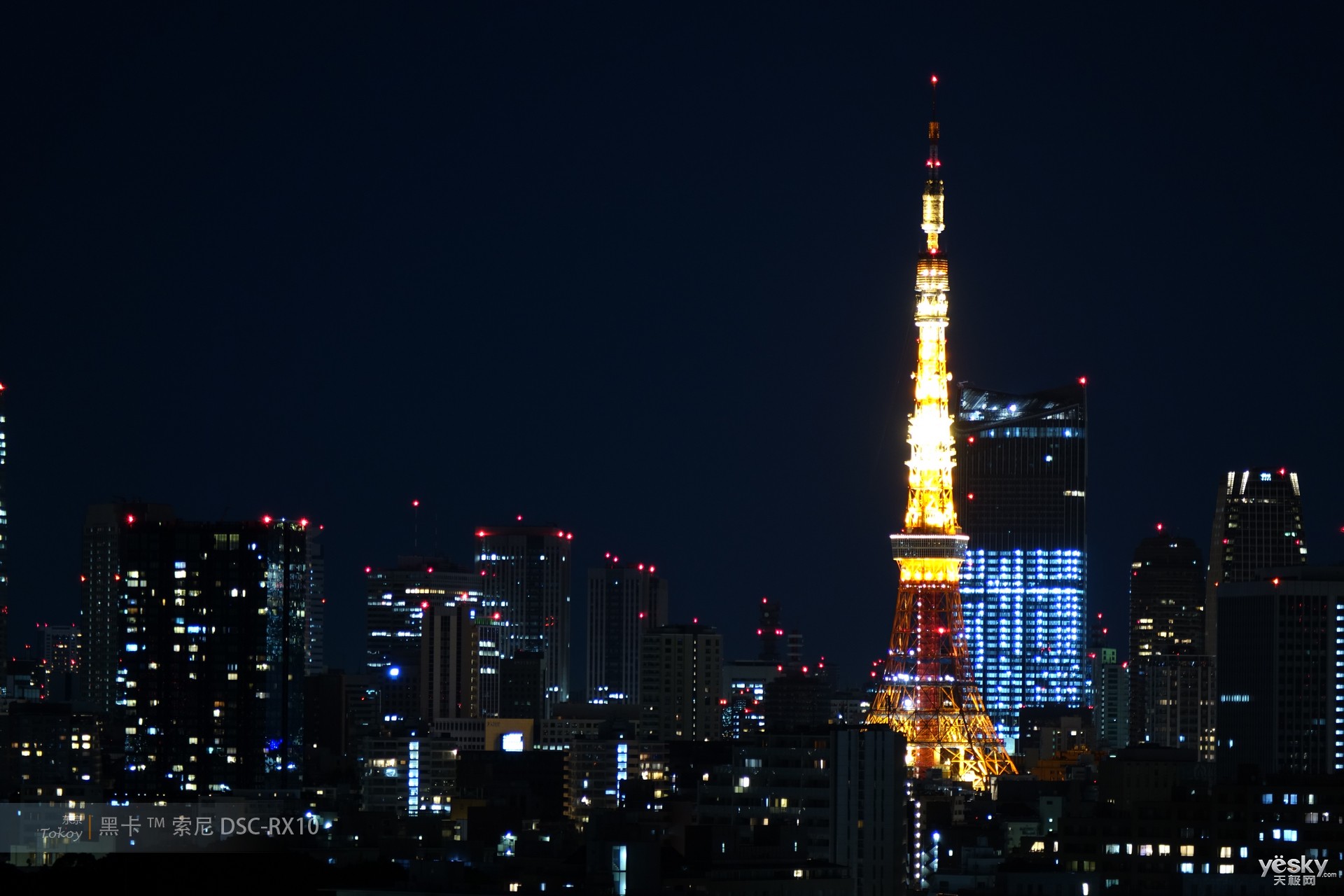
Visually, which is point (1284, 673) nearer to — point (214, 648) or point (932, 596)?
point (932, 596)

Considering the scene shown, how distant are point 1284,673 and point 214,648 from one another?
58025 millimetres

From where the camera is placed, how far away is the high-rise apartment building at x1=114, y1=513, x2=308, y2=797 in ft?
520

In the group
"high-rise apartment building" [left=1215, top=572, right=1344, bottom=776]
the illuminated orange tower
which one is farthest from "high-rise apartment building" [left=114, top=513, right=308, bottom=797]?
"high-rise apartment building" [left=1215, top=572, right=1344, bottom=776]

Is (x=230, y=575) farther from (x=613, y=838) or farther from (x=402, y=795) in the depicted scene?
(x=613, y=838)

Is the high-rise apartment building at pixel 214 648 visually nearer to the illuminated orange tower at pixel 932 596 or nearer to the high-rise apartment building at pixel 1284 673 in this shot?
the illuminated orange tower at pixel 932 596

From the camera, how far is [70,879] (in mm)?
71188

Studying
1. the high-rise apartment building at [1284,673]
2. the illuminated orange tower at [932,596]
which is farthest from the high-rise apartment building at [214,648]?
the high-rise apartment building at [1284,673]

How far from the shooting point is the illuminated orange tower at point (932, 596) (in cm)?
13038

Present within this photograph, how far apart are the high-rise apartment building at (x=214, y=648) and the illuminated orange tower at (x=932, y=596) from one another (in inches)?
1567

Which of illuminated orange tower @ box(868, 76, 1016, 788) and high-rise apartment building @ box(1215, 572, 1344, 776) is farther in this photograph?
high-rise apartment building @ box(1215, 572, 1344, 776)

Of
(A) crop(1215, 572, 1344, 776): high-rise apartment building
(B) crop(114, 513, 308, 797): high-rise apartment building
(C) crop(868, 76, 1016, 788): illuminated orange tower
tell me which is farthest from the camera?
(A) crop(1215, 572, 1344, 776): high-rise apartment building

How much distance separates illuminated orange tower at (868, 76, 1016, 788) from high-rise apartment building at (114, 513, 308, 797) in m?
39.8

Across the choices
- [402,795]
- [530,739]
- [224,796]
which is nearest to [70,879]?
[224,796]

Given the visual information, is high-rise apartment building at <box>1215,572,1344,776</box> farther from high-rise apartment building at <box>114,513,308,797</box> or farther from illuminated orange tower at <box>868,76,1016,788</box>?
high-rise apartment building at <box>114,513,308,797</box>
